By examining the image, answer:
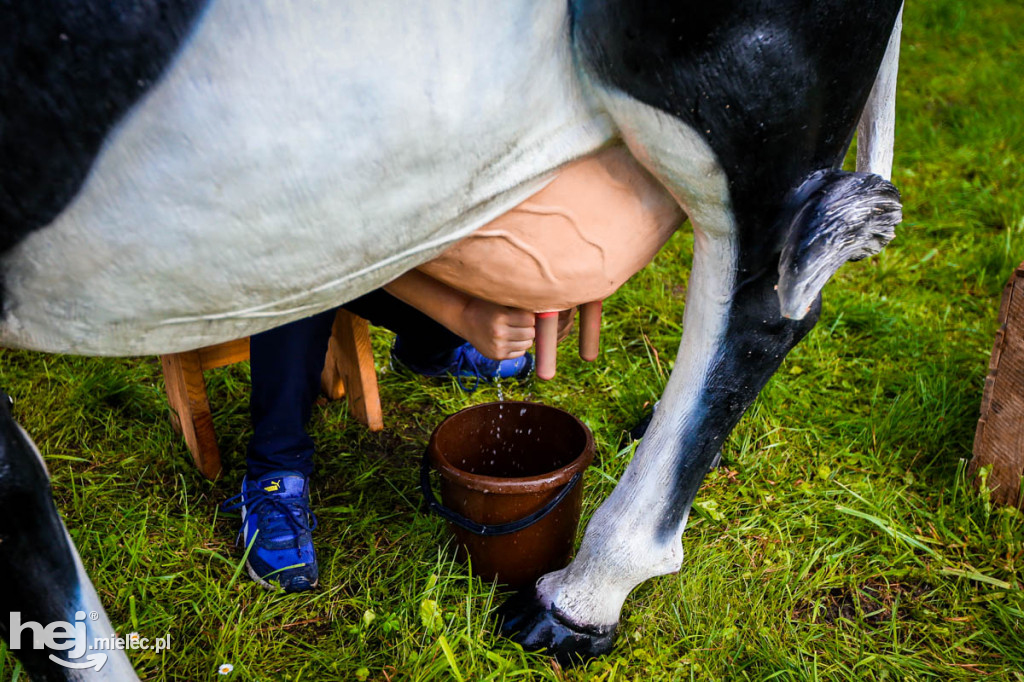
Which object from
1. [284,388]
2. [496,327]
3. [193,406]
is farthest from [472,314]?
[193,406]

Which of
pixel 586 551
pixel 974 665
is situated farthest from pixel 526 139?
pixel 974 665

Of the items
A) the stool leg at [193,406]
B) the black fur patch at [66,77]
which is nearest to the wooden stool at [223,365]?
the stool leg at [193,406]

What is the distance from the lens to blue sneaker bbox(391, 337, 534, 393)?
7.28 ft

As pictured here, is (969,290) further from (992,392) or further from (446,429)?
(446,429)

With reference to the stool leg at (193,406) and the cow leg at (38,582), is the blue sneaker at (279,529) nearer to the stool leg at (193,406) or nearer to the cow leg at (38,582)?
the stool leg at (193,406)

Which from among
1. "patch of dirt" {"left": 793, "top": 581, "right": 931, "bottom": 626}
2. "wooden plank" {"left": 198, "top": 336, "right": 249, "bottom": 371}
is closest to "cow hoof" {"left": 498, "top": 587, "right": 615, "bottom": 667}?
"patch of dirt" {"left": 793, "top": 581, "right": 931, "bottom": 626}

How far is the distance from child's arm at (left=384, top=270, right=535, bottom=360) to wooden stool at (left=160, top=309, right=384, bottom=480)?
0.66 m

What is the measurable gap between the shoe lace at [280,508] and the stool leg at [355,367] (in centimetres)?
37

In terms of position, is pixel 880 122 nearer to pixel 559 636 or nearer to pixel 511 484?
pixel 511 484

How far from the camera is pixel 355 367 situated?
1962 mm

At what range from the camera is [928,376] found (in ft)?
6.84

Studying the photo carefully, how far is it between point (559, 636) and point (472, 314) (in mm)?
548

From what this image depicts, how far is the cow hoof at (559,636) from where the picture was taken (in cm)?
137

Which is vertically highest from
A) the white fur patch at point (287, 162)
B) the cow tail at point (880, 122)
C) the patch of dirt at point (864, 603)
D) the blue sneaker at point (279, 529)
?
the white fur patch at point (287, 162)
